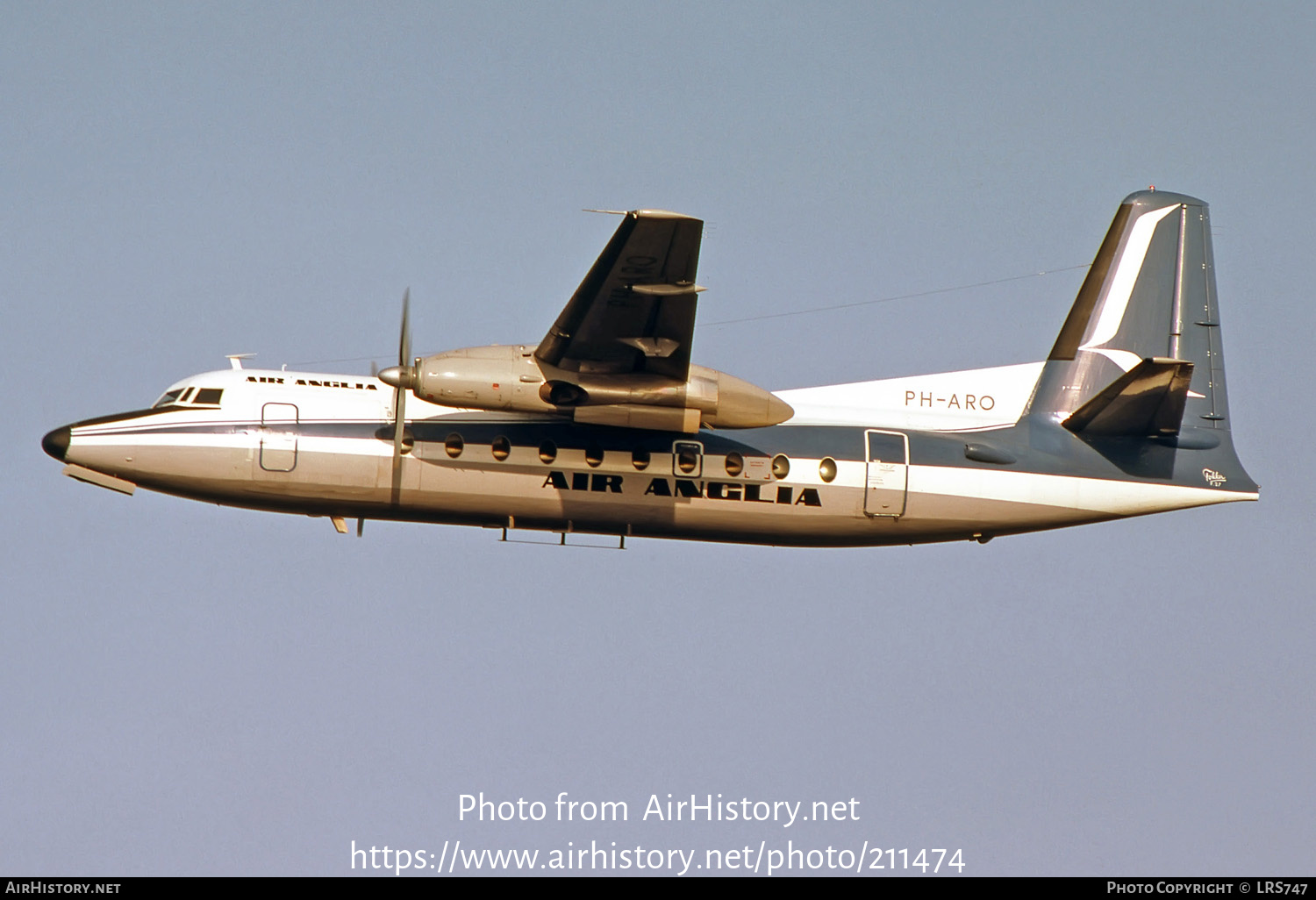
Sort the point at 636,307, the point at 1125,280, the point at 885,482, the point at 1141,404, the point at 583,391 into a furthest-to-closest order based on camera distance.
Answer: the point at 1125,280, the point at 1141,404, the point at 885,482, the point at 583,391, the point at 636,307

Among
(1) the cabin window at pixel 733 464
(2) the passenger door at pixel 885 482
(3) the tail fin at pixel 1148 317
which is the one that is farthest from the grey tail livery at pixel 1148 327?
(1) the cabin window at pixel 733 464

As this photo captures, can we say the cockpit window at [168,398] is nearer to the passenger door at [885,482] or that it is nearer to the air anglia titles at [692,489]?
the air anglia titles at [692,489]

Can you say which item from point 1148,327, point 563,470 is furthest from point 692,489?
point 1148,327

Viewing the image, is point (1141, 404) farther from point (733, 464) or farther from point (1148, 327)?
point (733, 464)

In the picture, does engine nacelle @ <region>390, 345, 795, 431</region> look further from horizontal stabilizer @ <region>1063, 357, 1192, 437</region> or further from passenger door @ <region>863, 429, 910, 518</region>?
horizontal stabilizer @ <region>1063, 357, 1192, 437</region>

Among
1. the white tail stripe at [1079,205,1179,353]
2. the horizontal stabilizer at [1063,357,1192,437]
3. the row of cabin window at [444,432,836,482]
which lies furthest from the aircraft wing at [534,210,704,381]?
the white tail stripe at [1079,205,1179,353]

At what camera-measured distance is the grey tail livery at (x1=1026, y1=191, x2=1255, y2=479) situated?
20.9 meters

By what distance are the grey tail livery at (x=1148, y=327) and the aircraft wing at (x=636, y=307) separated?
581 centimetres

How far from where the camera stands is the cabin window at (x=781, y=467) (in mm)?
19266

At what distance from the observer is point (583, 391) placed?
1811cm

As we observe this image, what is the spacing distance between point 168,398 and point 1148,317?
1360 centimetres

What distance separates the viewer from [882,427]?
19.9 meters
